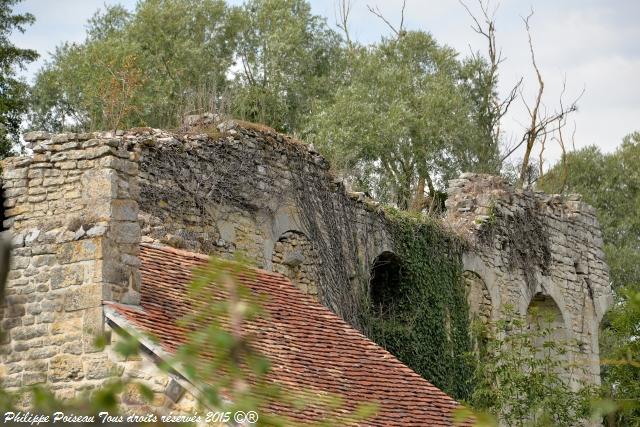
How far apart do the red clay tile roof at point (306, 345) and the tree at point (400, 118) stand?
17.1 m

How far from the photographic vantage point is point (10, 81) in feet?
86.7

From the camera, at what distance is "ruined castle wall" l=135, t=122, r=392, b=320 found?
16.4 metres

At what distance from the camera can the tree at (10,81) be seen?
24953mm

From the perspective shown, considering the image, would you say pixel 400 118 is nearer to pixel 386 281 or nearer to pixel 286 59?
pixel 286 59

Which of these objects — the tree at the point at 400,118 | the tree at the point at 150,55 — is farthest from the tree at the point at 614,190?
the tree at the point at 150,55

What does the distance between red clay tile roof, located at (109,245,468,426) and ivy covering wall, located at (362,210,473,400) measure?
759 cm

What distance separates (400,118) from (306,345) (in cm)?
2061

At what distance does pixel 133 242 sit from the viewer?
1081 centimetres

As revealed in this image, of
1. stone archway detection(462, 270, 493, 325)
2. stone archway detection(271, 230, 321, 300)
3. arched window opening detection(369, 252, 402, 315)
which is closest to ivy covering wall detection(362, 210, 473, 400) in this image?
arched window opening detection(369, 252, 402, 315)

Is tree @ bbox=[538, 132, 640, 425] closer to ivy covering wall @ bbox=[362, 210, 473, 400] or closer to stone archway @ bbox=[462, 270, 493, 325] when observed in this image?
stone archway @ bbox=[462, 270, 493, 325]

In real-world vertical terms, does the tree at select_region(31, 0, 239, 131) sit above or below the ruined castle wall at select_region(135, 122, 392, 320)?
above

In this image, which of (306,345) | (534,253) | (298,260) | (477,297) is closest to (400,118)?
(534,253)

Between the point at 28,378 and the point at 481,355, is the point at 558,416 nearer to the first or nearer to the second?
the point at 481,355

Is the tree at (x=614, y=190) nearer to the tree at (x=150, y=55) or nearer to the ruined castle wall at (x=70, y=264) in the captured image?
the tree at (x=150, y=55)
